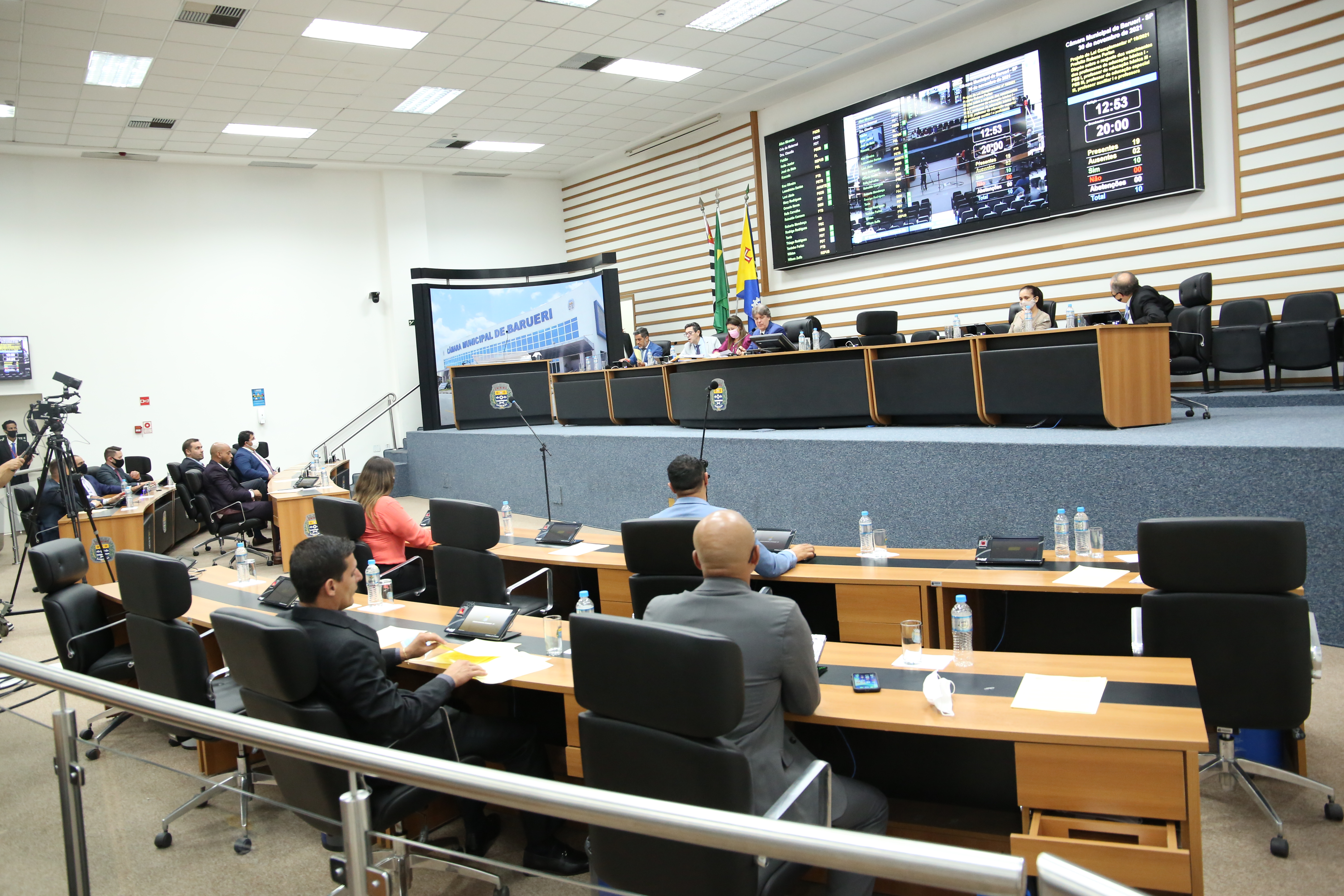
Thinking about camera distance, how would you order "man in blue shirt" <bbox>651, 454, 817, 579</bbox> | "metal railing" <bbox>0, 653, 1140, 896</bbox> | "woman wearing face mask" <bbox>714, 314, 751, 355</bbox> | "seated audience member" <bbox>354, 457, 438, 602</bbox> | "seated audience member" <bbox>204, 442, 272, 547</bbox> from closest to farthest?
1. "metal railing" <bbox>0, 653, 1140, 896</bbox>
2. "man in blue shirt" <bbox>651, 454, 817, 579</bbox>
3. "seated audience member" <bbox>354, 457, 438, 602</bbox>
4. "woman wearing face mask" <bbox>714, 314, 751, 355</bbox>
5. "seated audience member" <bbox>204, 442, 272, 547</bbox>

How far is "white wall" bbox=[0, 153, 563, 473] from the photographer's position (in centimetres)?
1031

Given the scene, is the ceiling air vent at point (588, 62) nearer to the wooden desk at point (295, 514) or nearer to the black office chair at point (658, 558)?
the wooden desk at point (295, 514)

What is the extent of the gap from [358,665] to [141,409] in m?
10.2

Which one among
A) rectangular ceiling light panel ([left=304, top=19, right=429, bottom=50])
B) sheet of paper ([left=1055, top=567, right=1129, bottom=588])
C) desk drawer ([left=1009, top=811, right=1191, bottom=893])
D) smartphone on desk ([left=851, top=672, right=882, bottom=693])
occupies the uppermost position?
rectangular ceiling light panel ([left=304, top=19, right=429, bottom=50])

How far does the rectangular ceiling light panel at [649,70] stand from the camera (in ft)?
29.2

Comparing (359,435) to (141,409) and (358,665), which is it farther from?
(358,665)

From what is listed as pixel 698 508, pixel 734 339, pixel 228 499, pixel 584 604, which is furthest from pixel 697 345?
A: pixel 584 604

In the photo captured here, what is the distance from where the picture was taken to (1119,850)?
6.45 ft

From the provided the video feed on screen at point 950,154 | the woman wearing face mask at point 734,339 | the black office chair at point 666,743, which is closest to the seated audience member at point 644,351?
the woman wearing face mask at point 734,339

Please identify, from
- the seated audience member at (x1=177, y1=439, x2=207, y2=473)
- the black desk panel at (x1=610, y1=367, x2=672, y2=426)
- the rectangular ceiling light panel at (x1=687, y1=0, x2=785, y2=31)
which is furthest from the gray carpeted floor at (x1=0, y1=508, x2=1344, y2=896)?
the rectangular ceiling light panel at (x1=687, y1=0, x2=785, y2=31)

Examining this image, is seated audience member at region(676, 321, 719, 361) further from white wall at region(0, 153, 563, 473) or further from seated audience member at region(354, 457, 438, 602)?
white wall at region(0, 153, 563, 473)

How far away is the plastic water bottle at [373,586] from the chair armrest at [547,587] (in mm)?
570

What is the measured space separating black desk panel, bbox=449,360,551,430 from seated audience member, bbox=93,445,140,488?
3521 millimetres

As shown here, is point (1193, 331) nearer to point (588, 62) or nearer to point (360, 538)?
point (360, 538)
